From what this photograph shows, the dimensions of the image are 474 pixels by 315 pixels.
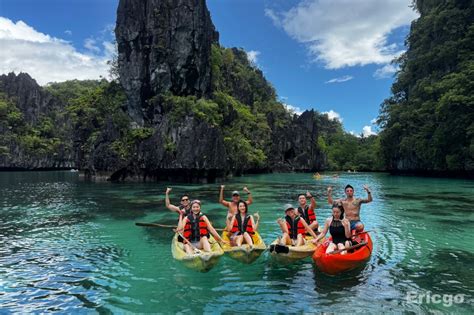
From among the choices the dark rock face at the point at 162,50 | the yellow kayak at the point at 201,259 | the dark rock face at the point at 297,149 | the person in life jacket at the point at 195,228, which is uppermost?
the dark rock face at the point at 162,50

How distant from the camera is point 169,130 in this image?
133ft

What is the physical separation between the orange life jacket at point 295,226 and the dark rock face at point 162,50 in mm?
Answer: 37844

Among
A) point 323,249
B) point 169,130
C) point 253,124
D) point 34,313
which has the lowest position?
point 34,313

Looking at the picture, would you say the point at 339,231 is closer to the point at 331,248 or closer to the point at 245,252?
the point at 331,248

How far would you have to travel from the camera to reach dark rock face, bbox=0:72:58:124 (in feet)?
293

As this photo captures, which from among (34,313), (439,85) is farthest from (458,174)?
(34,313)

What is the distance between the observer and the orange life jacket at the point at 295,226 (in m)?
9.45

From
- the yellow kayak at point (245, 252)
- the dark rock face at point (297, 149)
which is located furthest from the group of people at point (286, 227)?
the dark rock face at point (297, 149)

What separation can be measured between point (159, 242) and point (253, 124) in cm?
5796

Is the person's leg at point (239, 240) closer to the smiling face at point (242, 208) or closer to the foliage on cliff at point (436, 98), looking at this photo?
the smiling face at point (242, 208)

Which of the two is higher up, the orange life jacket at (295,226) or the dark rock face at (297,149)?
the dark rock face at (297,149)

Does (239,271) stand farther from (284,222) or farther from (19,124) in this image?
(19,124)

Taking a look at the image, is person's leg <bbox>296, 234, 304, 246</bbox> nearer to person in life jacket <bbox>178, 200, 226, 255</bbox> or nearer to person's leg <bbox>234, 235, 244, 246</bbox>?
person's leg <bbox>234, 235, 244, 246</bbox>

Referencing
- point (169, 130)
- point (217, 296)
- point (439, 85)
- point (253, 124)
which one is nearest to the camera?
point (217, 296)
